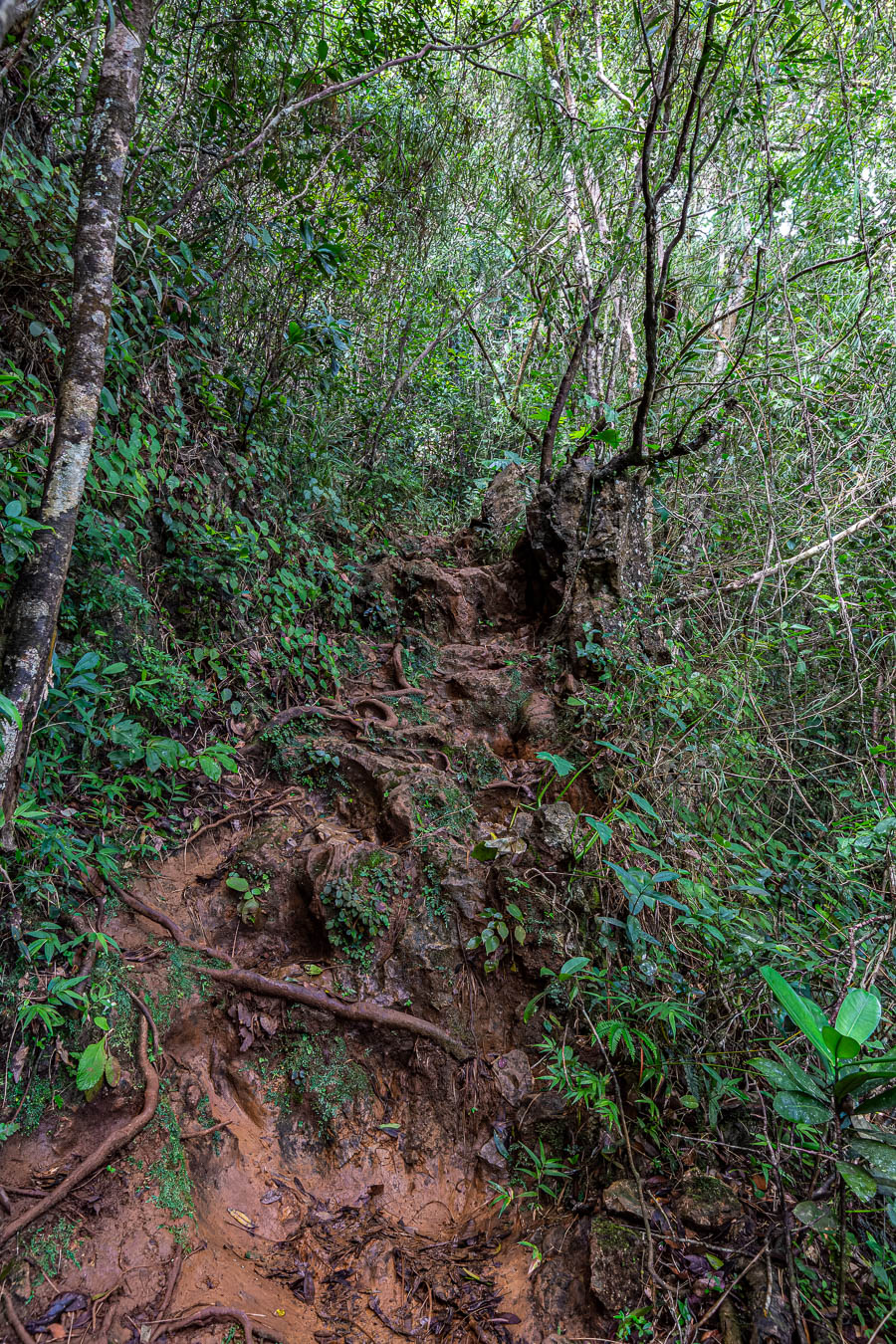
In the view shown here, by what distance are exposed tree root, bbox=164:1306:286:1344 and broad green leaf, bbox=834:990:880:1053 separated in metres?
2.30

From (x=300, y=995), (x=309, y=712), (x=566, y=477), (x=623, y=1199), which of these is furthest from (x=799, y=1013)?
(x=566, y=477)

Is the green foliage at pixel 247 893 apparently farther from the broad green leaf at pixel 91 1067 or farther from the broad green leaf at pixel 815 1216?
the broad green leaf at pixel 815 1216

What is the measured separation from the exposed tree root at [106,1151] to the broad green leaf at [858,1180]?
8.09 feet

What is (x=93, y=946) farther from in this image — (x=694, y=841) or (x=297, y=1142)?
(x=694, y=841)

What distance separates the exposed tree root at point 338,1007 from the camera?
3105mm

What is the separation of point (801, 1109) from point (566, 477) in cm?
469

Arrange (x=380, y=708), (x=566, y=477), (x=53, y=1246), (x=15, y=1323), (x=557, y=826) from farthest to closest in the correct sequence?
1. (x=566, y=477)
2. (x=380, y=708)
3. (x=557, y=826)
4. (x=53, y=1246)
5. (x=15, y=1323)

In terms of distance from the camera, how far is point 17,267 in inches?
128

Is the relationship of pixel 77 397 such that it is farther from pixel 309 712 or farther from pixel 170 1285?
pixel 170 1285

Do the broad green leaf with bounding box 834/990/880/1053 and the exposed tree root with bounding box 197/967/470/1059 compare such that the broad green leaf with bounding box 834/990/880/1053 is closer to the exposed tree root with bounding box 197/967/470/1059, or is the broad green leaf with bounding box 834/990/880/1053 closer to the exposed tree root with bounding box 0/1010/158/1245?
the exposed tree root with bounding box 197/967/470/1059

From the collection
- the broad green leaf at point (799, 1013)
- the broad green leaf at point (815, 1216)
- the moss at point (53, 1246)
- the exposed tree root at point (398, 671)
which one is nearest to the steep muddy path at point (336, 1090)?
the moss at point (53, 1246)

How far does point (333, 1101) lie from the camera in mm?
3027

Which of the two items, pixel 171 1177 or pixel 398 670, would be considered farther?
pixel 398 670

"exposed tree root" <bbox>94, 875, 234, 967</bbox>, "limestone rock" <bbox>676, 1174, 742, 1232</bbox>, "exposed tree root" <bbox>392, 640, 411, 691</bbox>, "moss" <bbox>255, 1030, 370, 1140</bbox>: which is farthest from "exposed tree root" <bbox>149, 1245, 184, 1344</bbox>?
"exposed tree root" <bbox>392, 640, 411, 691</bbox>
